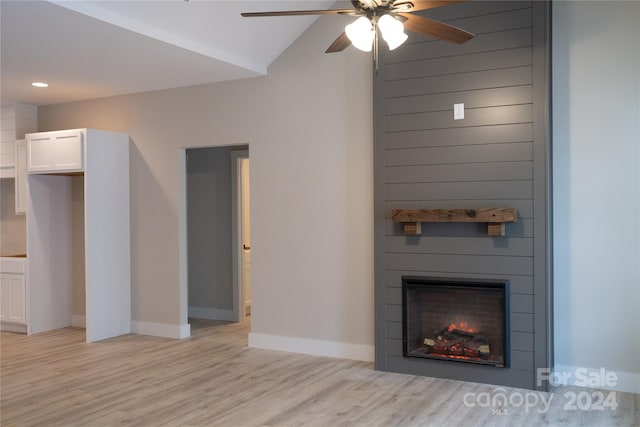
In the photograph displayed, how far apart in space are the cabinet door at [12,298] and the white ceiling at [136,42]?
2.02 metres

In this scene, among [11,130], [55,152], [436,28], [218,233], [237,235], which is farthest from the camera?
[218,233]

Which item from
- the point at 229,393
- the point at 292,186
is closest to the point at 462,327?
the point at 229,393

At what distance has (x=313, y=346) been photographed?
5305 mm

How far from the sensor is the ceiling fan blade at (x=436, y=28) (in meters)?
2.91

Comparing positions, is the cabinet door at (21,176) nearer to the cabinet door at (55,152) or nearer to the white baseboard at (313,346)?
the cabinet door at (55,152)

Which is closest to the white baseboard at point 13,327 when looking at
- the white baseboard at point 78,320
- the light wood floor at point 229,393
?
the white baseboard at point 78,320

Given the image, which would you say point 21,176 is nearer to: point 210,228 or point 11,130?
point 11,130

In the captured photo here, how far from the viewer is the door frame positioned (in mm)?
6977

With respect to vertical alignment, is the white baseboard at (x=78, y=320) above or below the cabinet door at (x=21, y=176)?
below

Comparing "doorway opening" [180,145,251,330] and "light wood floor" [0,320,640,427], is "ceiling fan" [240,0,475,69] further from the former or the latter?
"doorway opening" [180,145,251,330]

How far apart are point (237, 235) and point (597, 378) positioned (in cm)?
416

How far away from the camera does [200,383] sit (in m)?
4.48

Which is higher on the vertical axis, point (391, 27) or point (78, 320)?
point (391, 27)

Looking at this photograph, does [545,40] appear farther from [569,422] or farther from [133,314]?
[133,314]
